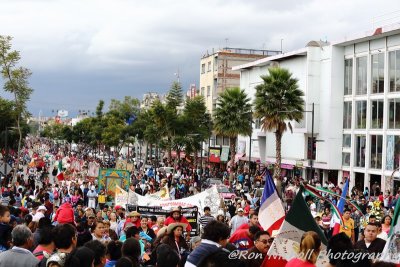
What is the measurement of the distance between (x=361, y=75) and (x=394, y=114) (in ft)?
14.4

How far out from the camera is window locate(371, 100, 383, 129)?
41584 mm

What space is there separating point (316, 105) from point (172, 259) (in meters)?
40.5

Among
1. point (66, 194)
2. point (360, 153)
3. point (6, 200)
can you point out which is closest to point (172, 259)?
point (6, 200)

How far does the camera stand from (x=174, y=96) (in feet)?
217

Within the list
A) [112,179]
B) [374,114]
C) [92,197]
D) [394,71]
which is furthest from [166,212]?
[374,114]

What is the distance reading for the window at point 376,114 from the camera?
4158 centimetres

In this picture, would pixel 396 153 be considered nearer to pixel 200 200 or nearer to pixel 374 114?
pixel 374 114

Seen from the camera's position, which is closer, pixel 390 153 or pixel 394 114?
pixel 390 153

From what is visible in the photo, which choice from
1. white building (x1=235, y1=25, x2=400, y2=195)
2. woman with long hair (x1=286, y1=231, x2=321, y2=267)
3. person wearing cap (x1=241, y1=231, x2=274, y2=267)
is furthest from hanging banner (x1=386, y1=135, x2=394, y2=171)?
woman with long hair (x1=286, y1=231, x2=321, y2=267)

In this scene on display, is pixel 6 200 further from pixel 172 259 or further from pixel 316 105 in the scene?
pixel 316 105

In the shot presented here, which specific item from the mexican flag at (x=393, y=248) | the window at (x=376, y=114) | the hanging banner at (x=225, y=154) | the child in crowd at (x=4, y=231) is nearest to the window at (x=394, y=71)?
the window at (x=376, y=114)

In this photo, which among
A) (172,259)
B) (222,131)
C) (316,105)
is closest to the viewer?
(172,259)

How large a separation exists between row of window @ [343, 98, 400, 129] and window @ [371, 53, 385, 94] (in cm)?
75

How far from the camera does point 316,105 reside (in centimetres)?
4703
